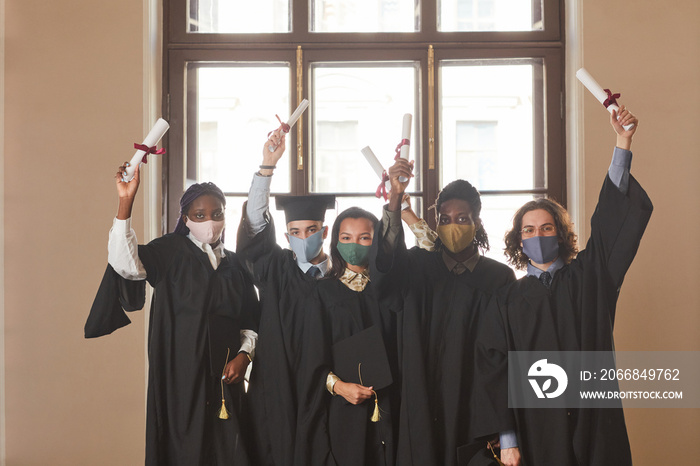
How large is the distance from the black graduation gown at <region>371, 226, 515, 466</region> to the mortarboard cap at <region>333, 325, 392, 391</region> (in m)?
0.10

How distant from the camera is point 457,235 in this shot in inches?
103

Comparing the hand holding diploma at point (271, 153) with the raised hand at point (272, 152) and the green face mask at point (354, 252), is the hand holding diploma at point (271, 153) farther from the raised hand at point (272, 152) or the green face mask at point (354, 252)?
the green face mask at point (354, 252)

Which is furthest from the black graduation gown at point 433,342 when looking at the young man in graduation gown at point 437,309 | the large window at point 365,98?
the large window at point 365,98

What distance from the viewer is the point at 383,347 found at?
2529 millimetres

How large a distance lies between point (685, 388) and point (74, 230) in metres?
3.44

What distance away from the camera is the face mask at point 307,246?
2.68 meters

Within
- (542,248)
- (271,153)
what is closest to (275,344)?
(271,153)

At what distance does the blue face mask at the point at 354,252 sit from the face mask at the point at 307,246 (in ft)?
0.40

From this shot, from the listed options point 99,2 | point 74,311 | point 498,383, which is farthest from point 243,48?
point 498,383

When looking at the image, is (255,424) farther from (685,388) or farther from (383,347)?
(685,388)

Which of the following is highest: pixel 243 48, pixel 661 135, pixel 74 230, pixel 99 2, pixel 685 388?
pixel 99 2

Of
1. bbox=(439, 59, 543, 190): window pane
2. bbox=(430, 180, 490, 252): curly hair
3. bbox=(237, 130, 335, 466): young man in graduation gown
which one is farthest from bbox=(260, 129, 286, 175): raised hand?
bbox=(439, 59, 543, 190): window pane

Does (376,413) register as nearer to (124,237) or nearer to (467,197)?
(467,197)

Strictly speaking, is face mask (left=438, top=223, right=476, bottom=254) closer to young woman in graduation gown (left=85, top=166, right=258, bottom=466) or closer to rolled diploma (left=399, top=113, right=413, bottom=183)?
rolled diploma (left=399, top=113, right=413, bottom=183)
